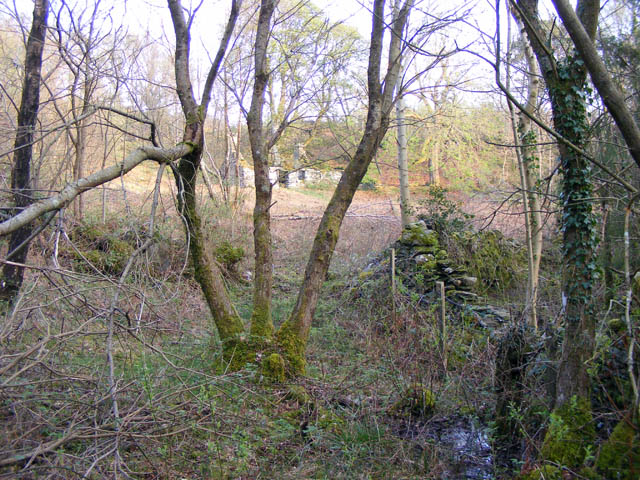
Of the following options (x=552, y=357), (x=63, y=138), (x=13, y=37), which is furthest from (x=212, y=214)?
(x=552, y=357)

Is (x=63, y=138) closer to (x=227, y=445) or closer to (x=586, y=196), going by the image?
(x=227, y=445)

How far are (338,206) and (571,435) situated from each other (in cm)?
337

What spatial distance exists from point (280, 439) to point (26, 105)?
18.6 ft

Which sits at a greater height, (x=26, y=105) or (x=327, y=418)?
(x=26, y=105)

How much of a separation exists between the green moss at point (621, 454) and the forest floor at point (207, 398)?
94 cm

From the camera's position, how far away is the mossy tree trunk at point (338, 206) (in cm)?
566

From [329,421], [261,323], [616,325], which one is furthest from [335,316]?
[616,325]

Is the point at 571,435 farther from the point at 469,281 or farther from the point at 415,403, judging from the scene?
the point at 469,281

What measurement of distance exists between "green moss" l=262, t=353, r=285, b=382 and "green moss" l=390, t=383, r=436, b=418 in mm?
1259

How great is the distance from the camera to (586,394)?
3832 mm

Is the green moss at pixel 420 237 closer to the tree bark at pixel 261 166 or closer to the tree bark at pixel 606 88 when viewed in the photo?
the tree bark at pixel 261 166

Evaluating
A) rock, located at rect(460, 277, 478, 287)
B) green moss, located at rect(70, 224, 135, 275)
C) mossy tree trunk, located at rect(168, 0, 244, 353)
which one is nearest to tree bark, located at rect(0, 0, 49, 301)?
green moss, located at rect(70, 224, 135, 275)

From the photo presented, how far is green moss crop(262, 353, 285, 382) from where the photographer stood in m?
5.30

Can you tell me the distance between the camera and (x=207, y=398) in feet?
13.7
